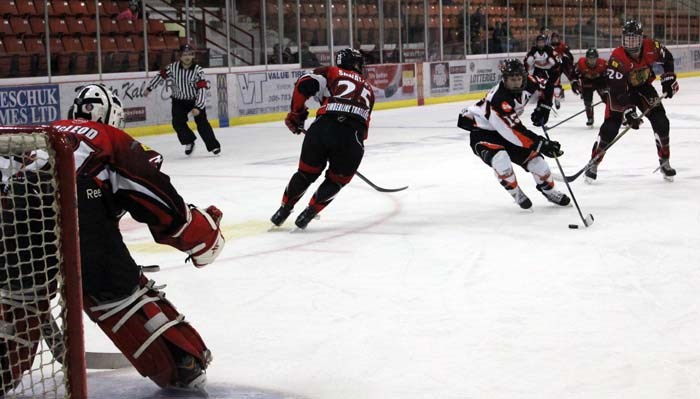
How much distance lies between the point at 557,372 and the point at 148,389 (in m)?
1.19

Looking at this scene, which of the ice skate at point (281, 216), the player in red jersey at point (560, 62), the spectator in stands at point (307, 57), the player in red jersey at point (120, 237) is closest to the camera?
the player in red jersey at point (120, 237)

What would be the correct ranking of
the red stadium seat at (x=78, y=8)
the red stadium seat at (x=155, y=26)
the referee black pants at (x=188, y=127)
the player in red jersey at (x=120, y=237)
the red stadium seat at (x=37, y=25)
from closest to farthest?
the player in red jersey at (x=120, y=237), the referee black pants at (x=188, y=127), the red stadium seat at (x=37, y=25), the red stadium seat at (x=78, y=8), the red stadium seat at (x=155, y=26)

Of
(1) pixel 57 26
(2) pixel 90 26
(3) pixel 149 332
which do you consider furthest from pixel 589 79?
(3) pixel 149 332

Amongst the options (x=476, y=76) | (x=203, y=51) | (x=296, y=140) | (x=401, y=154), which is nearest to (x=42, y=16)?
(x=203, y=51)

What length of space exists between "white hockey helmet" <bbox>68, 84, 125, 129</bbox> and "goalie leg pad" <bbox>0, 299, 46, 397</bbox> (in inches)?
21.1

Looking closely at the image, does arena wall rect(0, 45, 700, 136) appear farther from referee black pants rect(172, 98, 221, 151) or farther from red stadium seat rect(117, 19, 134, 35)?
referee black pants rect(172, 98, 221, 151)

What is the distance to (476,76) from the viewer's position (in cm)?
1883

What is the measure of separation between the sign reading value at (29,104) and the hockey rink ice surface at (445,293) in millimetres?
3506

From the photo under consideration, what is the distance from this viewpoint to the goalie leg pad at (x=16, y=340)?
247 centimetres

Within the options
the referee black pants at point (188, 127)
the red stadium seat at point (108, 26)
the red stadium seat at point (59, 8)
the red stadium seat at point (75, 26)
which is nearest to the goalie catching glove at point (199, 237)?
the referee black pants at point (188, 127)

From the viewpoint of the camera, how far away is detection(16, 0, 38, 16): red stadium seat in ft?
38.8

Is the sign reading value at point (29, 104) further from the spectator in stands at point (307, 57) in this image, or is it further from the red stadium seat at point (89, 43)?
the spectator in stands at point (307, 57)

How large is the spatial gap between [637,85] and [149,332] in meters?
5.35

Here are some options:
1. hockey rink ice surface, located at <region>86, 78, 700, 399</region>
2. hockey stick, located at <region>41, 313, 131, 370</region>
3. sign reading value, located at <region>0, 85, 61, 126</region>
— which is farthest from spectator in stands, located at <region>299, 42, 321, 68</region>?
hockey stick, located at <region>41, 313, 131, 370</region>
